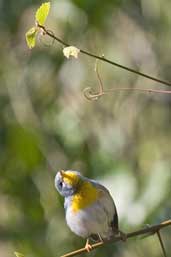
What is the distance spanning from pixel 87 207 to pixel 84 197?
0.15ft

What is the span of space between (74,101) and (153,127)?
1.58 ft

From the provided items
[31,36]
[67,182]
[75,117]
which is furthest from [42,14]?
[75,117]

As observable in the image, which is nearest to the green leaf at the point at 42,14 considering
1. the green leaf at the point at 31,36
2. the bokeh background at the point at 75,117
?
the green leaf at the point at 31,36

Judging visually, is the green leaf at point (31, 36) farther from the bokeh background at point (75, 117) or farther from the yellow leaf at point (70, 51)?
the bokeh background at point (75, 117)

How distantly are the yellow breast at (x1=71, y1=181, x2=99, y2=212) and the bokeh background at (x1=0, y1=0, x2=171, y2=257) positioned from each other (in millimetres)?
159

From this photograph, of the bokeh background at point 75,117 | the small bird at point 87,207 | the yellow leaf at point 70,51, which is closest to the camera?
the yellow leaf at point 70,51

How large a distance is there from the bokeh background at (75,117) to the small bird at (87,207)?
166mm

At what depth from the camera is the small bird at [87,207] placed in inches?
94.9

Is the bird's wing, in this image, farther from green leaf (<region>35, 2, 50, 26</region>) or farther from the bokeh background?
green leaf (<region>35, 2, 50, 26</region>)

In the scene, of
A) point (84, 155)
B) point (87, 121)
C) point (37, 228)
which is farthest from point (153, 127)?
point (37, 228)

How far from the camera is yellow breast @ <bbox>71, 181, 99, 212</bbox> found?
247 centimetres

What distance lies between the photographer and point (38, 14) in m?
1.71

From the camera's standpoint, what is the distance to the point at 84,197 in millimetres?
2502

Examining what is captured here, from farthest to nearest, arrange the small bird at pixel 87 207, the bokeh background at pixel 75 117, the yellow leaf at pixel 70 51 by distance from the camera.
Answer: the bokeh background at pixel 75 117 → the small bird at pixel 87 207 → the yellow leaf at pixel 70 51
